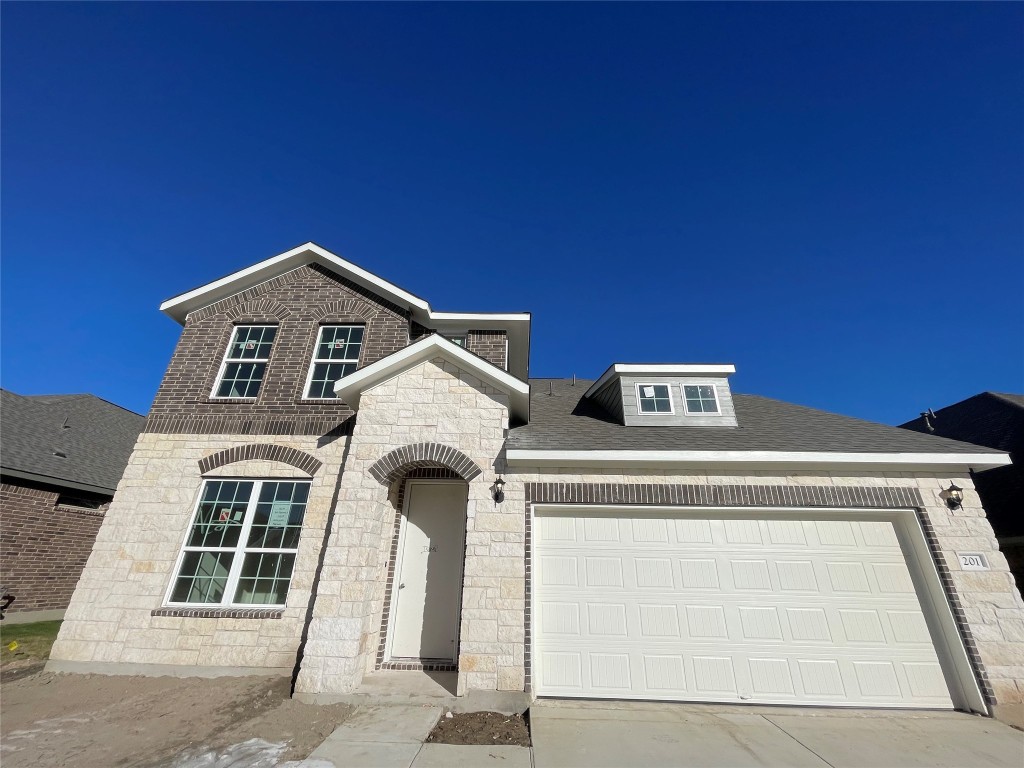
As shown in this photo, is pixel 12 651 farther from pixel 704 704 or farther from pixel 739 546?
pixel 739 546

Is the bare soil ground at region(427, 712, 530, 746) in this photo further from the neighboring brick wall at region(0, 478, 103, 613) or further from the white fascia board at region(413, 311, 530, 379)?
the neighboring brick wall at region(0, 478, 103, 613)

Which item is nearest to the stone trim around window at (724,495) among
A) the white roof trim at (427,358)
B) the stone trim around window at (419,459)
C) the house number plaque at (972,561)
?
the house number plaque at (972,561)

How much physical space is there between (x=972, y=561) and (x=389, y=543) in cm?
885

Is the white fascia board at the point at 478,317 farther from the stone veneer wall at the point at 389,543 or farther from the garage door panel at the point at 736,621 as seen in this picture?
the garage door panel at the point at 736,621

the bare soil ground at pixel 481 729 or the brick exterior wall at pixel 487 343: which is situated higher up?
the brick exterior wall at pixel 487 343

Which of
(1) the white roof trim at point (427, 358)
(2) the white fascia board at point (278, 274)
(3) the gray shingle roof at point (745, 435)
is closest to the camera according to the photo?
(3) the gray shingle roof at point (745, 435)

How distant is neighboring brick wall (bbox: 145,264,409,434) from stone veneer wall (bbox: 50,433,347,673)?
343 mm

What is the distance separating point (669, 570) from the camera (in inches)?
253

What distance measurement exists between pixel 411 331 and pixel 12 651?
8.93 metres

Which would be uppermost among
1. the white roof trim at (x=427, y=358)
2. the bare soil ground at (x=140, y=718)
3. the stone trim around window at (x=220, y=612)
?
the white roof trim at (x=427, y=358)

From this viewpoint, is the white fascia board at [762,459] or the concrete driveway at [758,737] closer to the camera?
the concrete driveway at [758,737]

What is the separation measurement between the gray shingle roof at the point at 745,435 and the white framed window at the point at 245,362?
18.6 feet

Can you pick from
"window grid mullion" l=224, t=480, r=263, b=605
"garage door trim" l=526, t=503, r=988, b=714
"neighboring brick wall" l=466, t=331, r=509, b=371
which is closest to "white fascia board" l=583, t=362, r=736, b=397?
"neighboring brick wall" l=466, t=331, r=509, b=371

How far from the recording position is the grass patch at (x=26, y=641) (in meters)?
7.24
